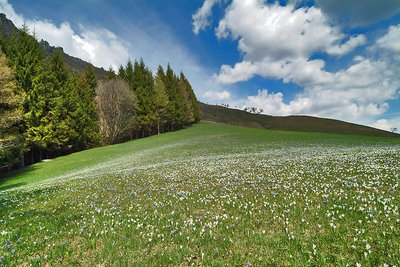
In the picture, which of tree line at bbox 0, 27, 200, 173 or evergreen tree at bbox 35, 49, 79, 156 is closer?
tree line at bbox 0, 27, 200, 173

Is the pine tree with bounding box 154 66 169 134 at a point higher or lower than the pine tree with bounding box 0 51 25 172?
higher

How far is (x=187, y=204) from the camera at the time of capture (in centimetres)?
862

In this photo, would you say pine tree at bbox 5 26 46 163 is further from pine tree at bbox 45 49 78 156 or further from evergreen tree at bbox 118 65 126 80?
evergreen tree at bbox 118 65 126 80

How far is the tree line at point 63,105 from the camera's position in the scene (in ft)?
103

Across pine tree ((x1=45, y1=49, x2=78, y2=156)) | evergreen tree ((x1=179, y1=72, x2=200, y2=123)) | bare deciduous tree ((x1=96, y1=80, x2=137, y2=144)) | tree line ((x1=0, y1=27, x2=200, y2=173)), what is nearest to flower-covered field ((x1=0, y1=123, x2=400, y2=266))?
tree line ((x1=0, y1=27, x2=200, y2=173))

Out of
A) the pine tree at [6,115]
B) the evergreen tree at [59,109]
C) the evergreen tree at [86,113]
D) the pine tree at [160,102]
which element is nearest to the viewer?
the pine tree at [6,115]

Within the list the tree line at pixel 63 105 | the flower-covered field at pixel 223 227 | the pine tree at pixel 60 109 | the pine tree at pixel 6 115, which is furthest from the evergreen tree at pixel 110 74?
the flower-covered field at pixel 223 227

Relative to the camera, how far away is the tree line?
3130 centimetres

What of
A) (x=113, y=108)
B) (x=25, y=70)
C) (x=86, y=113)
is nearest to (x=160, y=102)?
(x=113, y=108)

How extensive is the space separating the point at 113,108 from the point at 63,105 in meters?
15.8

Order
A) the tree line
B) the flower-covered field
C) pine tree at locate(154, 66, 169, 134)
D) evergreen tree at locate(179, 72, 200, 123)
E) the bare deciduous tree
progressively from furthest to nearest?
evergreen tree at locate(179, 72, 200, 123), pine tree at locate(154, 66, 169, 134), the bare deciduous tree, the tree line, the flower-covered field

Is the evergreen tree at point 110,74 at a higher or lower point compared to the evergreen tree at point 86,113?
higher

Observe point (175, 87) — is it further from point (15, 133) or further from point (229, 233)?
point (229, 233)

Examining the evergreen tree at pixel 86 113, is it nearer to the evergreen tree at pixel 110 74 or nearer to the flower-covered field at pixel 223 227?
the evergreen tree at pixel 110 74
